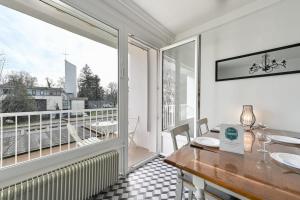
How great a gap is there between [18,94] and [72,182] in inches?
41.8

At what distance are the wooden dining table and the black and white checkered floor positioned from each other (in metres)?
1.09

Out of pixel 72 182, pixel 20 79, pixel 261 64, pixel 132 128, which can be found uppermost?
pixel 261 64

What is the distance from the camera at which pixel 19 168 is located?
130 cm

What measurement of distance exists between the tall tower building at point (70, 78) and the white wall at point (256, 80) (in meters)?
2.10

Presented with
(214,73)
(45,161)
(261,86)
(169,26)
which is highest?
(169,26)

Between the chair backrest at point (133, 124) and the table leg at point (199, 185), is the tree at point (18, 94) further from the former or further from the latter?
the chair backrest at point (133, 124)

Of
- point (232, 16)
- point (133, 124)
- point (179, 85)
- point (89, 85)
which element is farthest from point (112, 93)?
point (232, 16)

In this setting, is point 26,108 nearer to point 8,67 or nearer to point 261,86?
point 8,67

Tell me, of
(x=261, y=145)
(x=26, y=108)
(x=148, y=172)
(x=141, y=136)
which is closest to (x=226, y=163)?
(x=261, y=145)

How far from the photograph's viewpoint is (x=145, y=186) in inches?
81.4

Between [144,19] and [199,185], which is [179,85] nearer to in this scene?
[144,19]

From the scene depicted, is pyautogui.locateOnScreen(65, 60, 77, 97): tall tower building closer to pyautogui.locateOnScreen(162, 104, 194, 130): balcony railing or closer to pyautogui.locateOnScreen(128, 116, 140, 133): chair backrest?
pyautogui.locateOnScreen(162, 104, 194, 130): balcony railing

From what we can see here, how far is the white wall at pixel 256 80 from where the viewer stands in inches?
73.2

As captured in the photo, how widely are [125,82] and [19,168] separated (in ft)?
4.91
